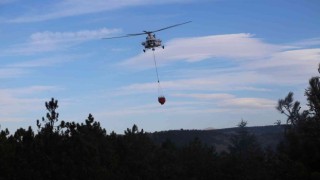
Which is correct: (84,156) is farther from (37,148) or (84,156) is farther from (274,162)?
(274,162)

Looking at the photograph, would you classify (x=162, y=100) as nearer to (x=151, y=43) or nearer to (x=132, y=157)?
(x=151, y=43)

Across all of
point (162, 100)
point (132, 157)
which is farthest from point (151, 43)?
point (132, 157)

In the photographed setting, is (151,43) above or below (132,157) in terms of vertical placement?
above

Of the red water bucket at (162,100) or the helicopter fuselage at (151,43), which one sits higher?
the helicopter fuselage at (151,43)

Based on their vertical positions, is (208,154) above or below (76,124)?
below

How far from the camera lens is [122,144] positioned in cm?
4916

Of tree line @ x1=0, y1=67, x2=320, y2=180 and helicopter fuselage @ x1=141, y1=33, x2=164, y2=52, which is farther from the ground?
helicopter fuselage @ x1=141, y1=33, x2=164, y2=52

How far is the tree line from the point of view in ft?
123

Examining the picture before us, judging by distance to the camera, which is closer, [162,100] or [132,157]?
[162,100]

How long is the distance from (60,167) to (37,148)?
2.49 meters

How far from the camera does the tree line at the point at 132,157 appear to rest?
3759 centimetres

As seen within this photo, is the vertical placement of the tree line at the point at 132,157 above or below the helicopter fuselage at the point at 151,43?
below

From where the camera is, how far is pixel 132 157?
156 ft

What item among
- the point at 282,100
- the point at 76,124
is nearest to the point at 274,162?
the point at 76,124
